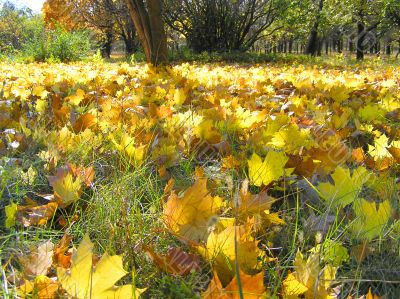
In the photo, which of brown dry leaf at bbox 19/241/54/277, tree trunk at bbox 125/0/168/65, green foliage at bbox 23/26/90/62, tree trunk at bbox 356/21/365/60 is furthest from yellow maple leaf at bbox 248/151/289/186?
tree trunk at bbox 356/21/365/60

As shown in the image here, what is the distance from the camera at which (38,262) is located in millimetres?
776

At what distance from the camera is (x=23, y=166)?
1364 mm

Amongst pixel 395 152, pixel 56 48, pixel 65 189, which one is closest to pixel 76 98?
pixel 65 189

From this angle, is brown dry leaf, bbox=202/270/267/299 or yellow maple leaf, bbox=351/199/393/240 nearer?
brown dry leaf, bbox=202/270/267/299

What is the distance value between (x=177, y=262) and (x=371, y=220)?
48cm

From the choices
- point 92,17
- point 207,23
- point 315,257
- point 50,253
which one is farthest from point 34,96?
point 92,17

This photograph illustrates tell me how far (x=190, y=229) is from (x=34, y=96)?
2312 mm

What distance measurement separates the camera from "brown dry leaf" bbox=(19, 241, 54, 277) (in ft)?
2.49

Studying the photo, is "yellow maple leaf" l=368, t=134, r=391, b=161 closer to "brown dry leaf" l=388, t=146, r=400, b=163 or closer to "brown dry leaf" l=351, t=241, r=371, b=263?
"brown dry leaf" l=388, t=146, r=400, b=163

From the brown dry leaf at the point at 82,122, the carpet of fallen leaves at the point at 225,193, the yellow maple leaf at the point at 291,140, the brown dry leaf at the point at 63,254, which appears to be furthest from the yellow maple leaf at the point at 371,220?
the brown dry leaf at the point at 82,122

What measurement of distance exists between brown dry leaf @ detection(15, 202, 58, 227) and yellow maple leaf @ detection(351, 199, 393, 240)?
772 mm

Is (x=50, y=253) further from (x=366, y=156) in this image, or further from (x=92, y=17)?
(x=92, y=17)

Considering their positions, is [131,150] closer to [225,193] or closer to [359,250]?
[225,193]

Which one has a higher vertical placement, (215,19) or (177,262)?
(215,19)
